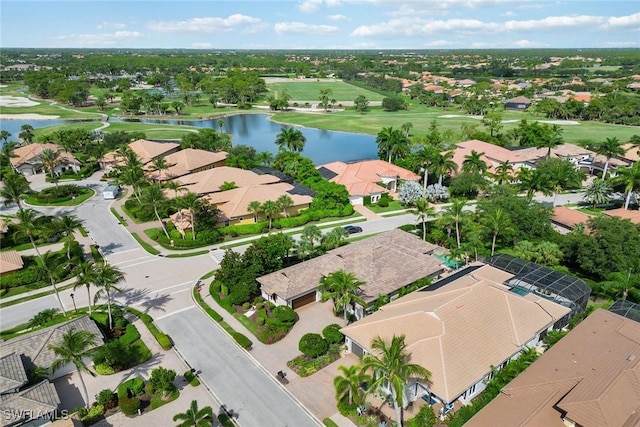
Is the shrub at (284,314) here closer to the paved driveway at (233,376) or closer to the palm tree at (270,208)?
the paved driveway at (233,376)

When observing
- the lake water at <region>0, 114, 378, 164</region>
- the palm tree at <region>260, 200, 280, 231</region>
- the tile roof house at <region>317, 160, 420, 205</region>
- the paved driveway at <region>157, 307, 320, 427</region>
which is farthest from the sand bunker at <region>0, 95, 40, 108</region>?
the paved driveway at <region>157, 307, 320, 427</region>

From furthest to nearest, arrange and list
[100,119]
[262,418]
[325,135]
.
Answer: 1. [100,119]
2. [325,135]
3. [262,418]

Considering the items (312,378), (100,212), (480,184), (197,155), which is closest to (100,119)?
A: (197,155)

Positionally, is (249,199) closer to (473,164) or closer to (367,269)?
(367,269)

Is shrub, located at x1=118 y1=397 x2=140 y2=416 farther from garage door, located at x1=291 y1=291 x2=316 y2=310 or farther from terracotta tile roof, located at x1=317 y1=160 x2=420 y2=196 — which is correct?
terracotta tile roof, located at x1=317 y1=160 x2=420 y2=196

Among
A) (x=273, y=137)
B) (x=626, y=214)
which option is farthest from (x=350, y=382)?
(x=273, y=137)

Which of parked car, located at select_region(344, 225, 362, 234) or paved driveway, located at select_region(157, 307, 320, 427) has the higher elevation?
parked car, located at select_region(344, 225, 362, 234)

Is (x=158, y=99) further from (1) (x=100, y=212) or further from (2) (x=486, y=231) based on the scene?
(2) (x=486, y=231)
